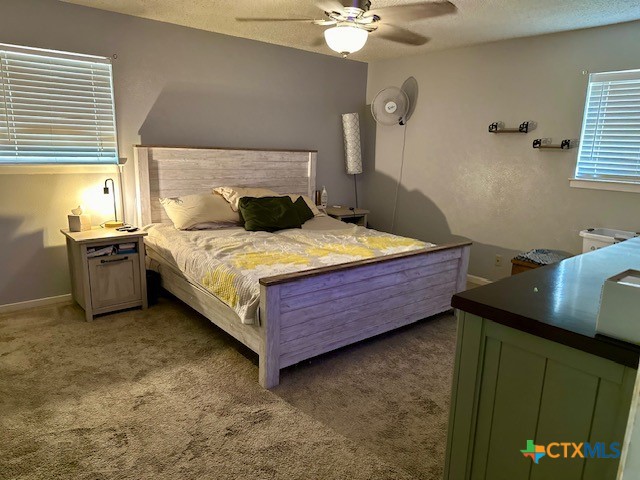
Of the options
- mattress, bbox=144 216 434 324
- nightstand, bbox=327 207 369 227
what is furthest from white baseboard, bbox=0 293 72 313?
nightstand, bbox=327 207 369 227

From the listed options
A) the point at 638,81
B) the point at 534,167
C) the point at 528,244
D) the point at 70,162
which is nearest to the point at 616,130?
the point at 638,81

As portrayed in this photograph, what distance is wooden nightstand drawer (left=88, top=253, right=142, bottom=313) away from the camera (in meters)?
3.25

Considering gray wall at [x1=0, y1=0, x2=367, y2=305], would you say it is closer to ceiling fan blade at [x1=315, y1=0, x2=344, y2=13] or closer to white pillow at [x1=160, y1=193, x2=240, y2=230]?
white pillow at [x1=160, y1=193, x2=240, y2=230]

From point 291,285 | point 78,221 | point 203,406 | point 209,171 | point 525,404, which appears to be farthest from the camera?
point 209,171

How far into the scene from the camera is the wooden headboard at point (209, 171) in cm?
379

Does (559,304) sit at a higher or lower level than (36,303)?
higher

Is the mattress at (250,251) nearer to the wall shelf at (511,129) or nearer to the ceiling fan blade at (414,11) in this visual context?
the wall shelf at (511,129)

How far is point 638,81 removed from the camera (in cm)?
329

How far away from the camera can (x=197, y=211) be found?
3.73 m

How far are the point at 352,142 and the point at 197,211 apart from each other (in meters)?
2.14

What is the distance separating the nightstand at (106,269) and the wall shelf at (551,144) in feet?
11.2

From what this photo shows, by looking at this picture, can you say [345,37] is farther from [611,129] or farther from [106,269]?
[106,269]

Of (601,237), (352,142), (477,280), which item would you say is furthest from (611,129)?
(352,142)

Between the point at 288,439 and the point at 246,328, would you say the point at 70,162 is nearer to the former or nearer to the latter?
the point at 246,328
